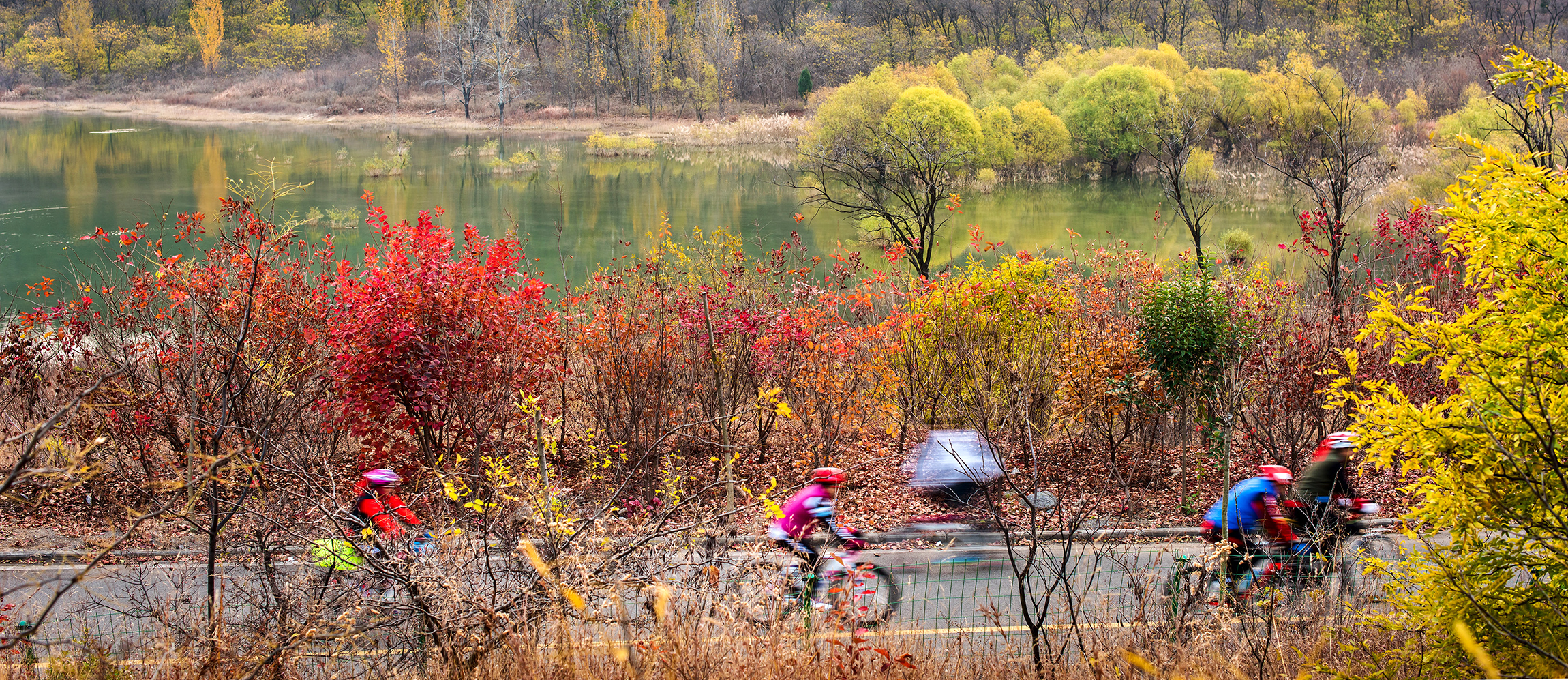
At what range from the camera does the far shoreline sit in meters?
70.2

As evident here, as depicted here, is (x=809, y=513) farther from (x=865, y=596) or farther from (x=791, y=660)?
(x=791, y=660)

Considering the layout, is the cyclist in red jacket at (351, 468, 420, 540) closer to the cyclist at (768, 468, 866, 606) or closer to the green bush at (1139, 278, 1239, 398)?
the cyclist at (768, 468, 866, 606)

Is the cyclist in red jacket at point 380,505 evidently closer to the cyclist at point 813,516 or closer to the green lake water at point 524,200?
the cyclist at point 813,516

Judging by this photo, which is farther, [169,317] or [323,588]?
[169,317]

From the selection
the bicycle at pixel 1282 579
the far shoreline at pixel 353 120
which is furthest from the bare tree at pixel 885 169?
the far shoreline at pixel 353 120

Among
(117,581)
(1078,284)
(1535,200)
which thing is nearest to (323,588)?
(117,581)

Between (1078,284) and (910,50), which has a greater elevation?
(910,50)

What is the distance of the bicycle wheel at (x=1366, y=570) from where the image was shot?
5.78m

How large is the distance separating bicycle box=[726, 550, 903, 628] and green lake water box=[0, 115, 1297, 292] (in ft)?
56.2

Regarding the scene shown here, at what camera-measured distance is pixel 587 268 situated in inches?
1022

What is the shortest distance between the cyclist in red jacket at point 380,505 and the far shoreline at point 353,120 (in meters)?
58.6

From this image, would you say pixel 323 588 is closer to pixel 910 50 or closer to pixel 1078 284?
pixel 1078 284

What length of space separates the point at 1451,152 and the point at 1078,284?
76.1 feet

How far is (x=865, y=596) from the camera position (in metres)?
8.00
